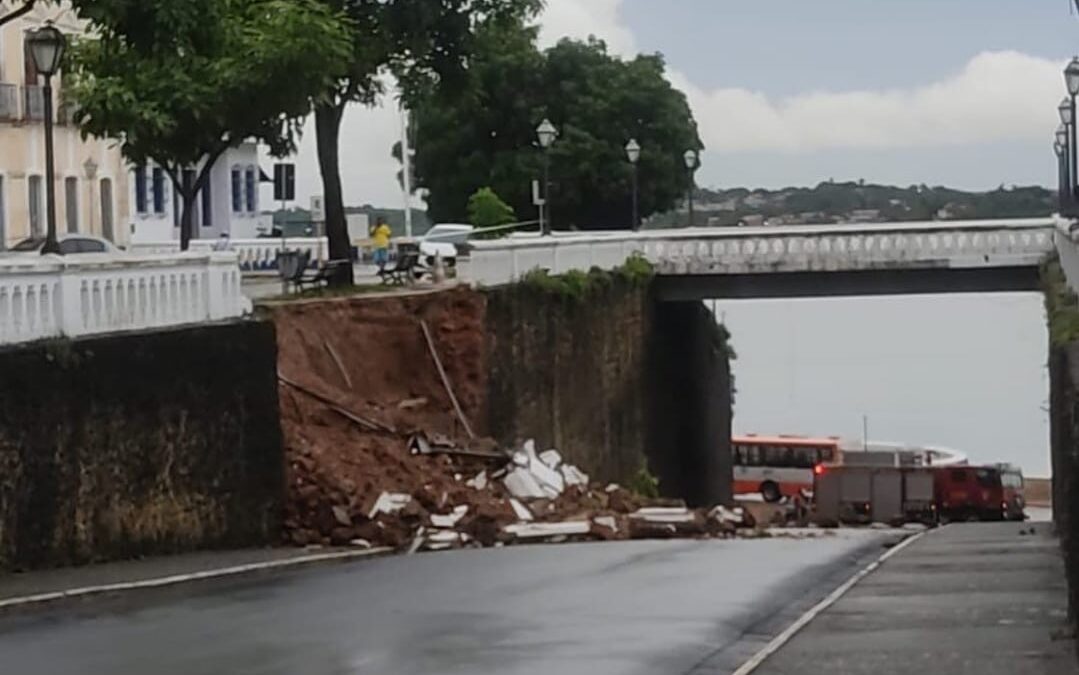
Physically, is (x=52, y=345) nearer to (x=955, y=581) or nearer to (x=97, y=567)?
(x=97, y=567)

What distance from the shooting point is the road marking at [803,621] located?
52.4 ft

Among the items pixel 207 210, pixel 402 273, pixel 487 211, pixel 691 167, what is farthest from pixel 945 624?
pixel 207 210

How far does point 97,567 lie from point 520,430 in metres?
16.8

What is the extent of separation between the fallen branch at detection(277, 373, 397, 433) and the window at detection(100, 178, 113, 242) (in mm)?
28736

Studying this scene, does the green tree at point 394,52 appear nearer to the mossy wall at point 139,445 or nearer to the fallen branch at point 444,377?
the fallen branch at point 444,377

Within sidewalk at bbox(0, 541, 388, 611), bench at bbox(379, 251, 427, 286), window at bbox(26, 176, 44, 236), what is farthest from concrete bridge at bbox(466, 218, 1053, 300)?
sidewalk at bbox(0, 541, 388, 611)

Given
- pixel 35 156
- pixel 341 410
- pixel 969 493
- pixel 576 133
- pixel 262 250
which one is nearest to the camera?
pixel 341 410

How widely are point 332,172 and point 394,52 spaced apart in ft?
8.50

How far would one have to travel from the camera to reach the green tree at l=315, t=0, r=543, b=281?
1588 inches

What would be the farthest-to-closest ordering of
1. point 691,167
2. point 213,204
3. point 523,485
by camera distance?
point 213,204
point 691,167
point 523,485

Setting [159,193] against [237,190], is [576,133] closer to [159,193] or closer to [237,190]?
[159,193]

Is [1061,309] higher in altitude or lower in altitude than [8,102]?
lower

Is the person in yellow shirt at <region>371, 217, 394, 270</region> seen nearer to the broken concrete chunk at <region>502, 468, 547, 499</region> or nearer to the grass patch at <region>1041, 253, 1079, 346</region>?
the grass patch at <region>1041, 253, 1079, 346</region>

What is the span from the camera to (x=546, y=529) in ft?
103
